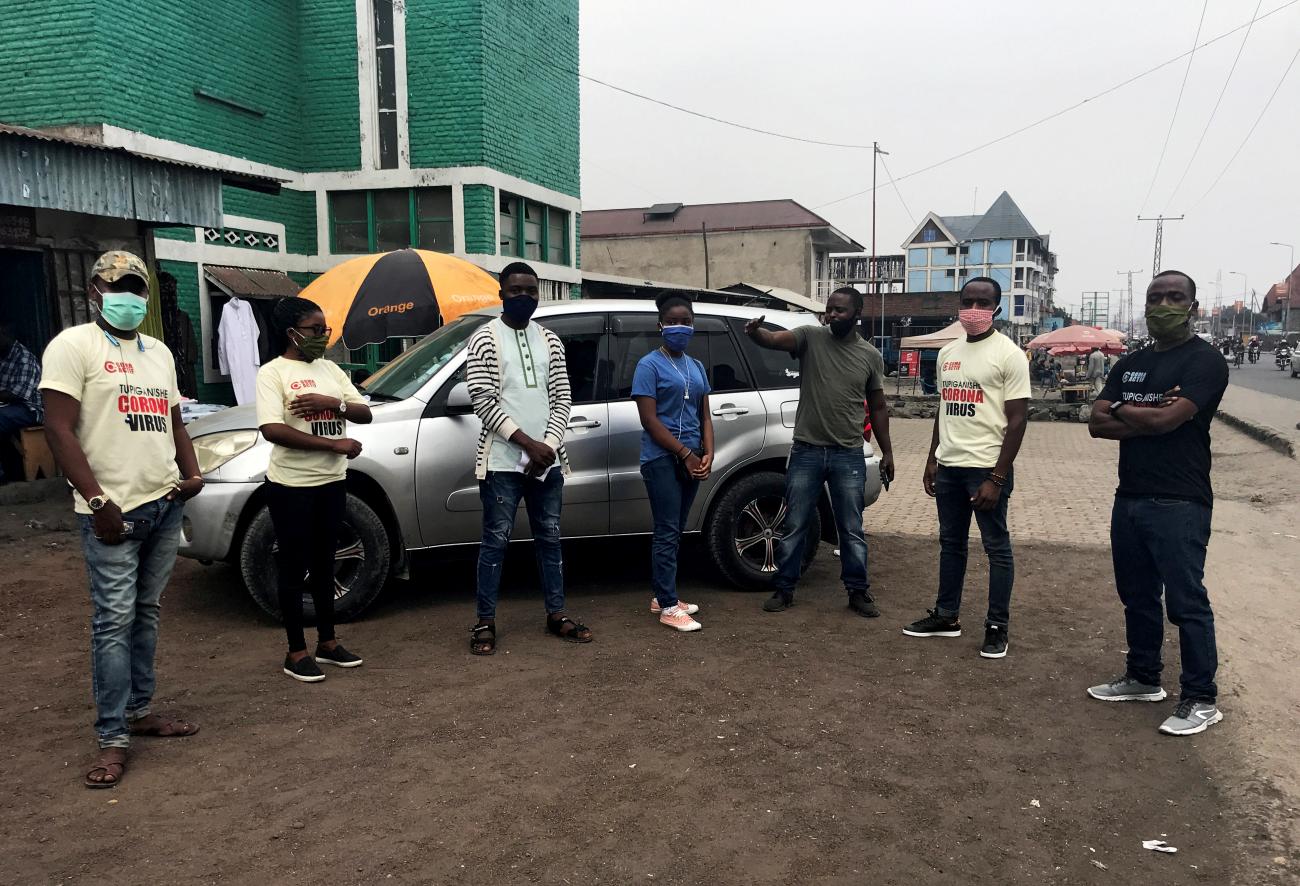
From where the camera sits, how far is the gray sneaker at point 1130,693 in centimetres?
425

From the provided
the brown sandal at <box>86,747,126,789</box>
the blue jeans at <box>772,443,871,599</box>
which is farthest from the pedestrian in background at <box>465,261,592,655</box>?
the brown sandal at <box>86,747,126,789</box>

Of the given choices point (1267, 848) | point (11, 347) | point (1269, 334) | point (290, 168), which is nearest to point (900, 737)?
point (1267, 848)

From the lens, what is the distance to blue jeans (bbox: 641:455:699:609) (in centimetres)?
522

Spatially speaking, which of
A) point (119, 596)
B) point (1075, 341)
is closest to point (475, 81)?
point (119, 596)

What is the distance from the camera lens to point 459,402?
207 inches

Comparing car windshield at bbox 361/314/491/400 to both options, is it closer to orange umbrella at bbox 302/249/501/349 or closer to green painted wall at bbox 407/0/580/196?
orange umbrella at bbox 302/249/501/349

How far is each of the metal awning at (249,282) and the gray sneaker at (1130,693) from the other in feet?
40.5

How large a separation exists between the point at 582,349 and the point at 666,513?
1260mm

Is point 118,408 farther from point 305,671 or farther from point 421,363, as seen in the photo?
point 421,363

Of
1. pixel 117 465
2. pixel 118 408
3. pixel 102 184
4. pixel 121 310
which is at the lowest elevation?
pixel 117 465

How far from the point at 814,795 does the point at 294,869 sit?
1.77 m

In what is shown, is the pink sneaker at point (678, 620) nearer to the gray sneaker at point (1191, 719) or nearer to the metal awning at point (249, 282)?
the gray sneaker at point (1191, 719)

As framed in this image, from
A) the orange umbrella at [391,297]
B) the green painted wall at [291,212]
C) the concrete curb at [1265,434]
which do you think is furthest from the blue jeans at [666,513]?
the green painted wall at [291,212]

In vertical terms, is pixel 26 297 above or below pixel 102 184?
below
